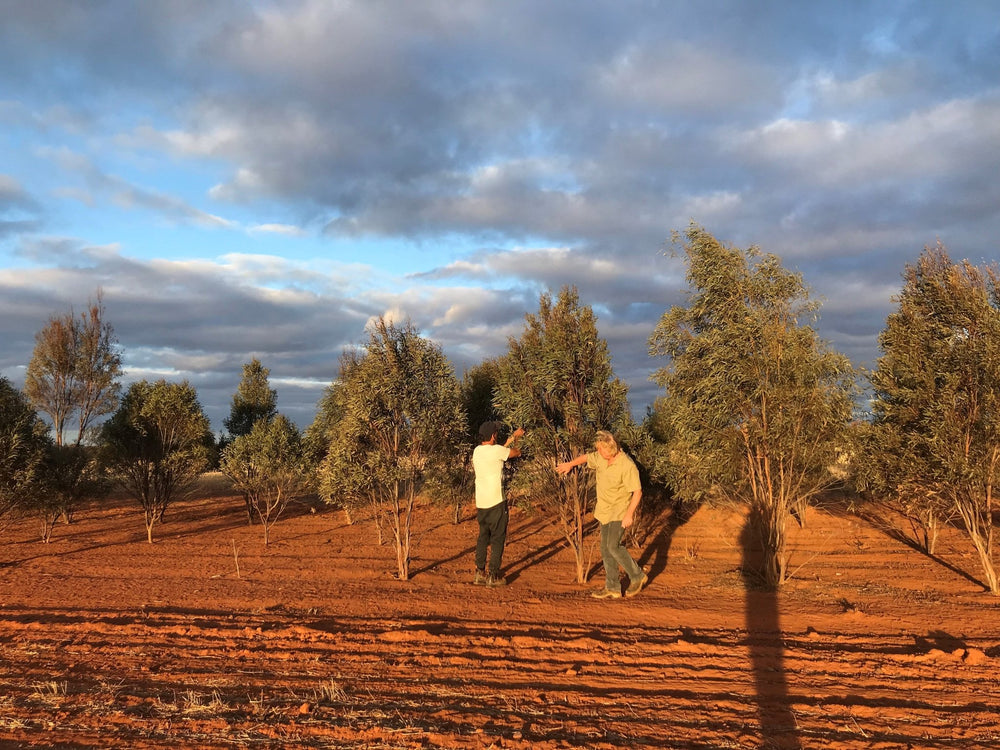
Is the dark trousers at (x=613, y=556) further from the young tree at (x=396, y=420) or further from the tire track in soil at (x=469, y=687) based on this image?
the young tree at (x=396, y=420)

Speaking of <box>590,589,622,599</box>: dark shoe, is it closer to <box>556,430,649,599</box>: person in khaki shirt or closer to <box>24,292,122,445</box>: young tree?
<box>556,430,649,599</box>: person in khaki shirt

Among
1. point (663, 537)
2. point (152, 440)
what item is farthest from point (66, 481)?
point (663, 537)

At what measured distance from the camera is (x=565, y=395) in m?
11.0

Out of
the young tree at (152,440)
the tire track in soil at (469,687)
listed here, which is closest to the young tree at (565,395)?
the tire track in soil at (469,687)

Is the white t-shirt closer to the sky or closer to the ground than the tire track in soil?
closer to the sky

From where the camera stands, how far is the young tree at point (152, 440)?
17.7 m

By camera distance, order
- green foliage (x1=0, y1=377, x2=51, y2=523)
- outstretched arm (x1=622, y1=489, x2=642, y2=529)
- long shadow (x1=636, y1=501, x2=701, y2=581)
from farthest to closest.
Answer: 1. green foliage (x1=0, y1=377, x2=51, y2=523)
2. long shadow (x1=636, y1=501, x2=701, y2=581)
3. outstretched arm (x1=622, y1=489, x2=642, y2=529)

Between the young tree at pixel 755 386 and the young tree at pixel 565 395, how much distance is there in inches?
43.4

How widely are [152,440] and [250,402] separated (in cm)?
1657

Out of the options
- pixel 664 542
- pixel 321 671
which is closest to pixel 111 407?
pixel 664 542

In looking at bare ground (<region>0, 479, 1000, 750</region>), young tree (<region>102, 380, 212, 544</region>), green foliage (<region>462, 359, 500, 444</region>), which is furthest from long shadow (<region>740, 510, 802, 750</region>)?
young tree (<region>102, 380, 212, 544</region>)

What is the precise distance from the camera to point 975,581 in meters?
10.8

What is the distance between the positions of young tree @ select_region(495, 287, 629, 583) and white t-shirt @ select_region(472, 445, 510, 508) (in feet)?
4.99

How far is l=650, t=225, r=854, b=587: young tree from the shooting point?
985 centimetres
